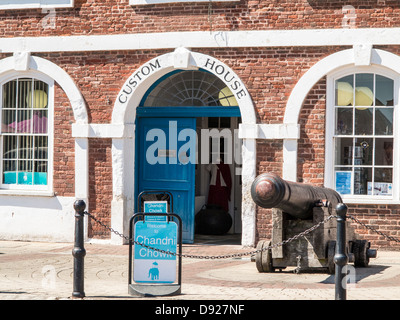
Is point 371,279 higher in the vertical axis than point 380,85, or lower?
lower

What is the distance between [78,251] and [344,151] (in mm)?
6202

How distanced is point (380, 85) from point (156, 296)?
6314 mm

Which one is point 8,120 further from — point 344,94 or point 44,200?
point 344,94

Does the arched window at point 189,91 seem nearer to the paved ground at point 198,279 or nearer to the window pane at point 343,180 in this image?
the window pane at point 343,180

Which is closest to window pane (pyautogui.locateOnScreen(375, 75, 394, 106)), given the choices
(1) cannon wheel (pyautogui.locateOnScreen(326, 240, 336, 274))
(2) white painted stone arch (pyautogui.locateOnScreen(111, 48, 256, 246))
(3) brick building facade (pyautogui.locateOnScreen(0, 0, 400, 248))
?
(3) brick building facade (pyautogui.locateOnScreen(0, 0, 400, 248))

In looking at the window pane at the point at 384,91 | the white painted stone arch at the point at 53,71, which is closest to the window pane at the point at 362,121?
the window pane at the point at 384,91

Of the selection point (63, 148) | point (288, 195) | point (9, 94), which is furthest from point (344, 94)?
point (9, 94)

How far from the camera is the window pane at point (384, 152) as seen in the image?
1292cm

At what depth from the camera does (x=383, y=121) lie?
509 inches

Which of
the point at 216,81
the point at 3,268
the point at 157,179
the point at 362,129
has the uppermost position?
the point at 216,81

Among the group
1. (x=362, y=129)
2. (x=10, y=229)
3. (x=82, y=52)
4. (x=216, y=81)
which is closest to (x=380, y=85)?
(x=362, y=129)
